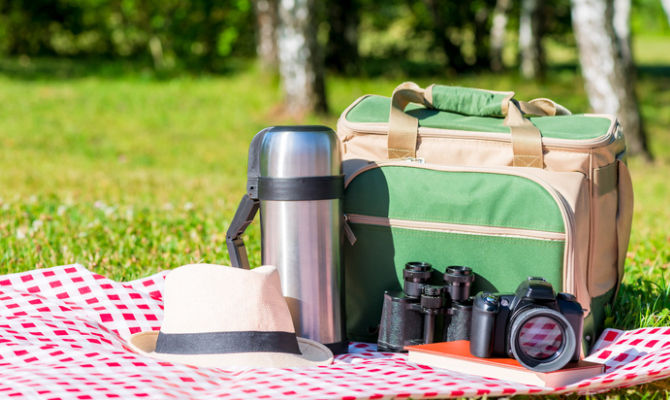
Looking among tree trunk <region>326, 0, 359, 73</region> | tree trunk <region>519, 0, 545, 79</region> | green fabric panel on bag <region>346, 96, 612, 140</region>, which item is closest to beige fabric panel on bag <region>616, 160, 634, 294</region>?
green fabric panel on bag <region>346, 96, 612, 140</region>

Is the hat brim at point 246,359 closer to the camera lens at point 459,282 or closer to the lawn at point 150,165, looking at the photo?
the camera lens at point 459,282

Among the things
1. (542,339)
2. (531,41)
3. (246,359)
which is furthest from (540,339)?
(531,41)

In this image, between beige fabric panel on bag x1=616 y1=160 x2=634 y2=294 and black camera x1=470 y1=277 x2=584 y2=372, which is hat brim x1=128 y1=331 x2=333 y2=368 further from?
beige fabric panel on bag x1=616 y1=160 x2=634 y2=294

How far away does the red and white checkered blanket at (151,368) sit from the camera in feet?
6.88

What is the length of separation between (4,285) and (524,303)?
1.93m

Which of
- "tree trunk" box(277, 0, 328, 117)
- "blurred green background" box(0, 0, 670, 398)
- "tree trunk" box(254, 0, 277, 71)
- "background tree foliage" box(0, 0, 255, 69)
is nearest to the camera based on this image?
"blurred green background" box(0, 0, 670, 398)

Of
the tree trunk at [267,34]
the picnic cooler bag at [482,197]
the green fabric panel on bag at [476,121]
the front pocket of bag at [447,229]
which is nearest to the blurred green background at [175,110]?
the tree trunk at [267,34]

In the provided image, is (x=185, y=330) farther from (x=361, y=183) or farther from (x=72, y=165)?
(x=72, y=165)

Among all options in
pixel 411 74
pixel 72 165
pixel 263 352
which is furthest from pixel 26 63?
pixel 263 352

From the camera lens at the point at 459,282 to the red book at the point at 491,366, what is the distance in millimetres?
154

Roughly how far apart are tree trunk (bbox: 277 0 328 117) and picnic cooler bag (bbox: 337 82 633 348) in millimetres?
6359

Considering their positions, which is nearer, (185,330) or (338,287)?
(185,330)

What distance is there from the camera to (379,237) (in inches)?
106

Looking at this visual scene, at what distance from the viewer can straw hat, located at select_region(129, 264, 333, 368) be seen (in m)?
2.36
